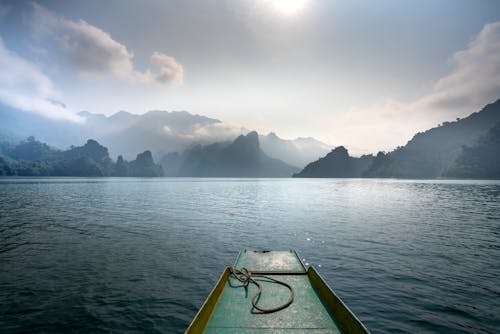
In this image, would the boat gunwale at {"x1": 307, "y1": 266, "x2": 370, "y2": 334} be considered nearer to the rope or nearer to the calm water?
the rope

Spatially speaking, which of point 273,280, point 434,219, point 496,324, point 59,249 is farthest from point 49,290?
point 434,219

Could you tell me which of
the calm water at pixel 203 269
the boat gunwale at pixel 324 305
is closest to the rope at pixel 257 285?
the boat gunwale at pixel 324 305

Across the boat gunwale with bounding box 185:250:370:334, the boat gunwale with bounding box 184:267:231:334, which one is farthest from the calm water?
A: the boat gunwale with bounding box 185:250:370:334

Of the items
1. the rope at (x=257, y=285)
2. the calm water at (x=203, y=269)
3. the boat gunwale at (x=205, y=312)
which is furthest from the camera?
the calm water at (x=203, y=269)

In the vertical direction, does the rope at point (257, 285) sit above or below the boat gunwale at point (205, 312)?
below

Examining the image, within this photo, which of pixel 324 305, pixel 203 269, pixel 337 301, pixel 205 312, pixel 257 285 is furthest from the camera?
pixel 203 269

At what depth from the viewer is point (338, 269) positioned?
54.4 ft

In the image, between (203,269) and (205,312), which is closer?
(205,312)

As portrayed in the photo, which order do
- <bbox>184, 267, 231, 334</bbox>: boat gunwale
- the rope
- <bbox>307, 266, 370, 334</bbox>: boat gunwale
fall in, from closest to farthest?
<bbox>307, 266, 370, 334</bbox>: boat gunwale
<bbox>184, 267, 231, 334</bbox>: boat gunwale
the rope

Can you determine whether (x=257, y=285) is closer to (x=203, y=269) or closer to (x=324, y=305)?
(x=324, y=305)

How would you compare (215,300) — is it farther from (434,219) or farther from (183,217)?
(434,219)

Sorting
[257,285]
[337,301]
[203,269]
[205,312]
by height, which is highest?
[337,301]

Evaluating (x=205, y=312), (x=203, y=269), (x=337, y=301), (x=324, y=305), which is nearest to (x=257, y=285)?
(x=324, y=305)

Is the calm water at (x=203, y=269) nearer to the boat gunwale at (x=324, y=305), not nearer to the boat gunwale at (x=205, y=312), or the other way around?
the boat gunwale at (x=205, y=312)
